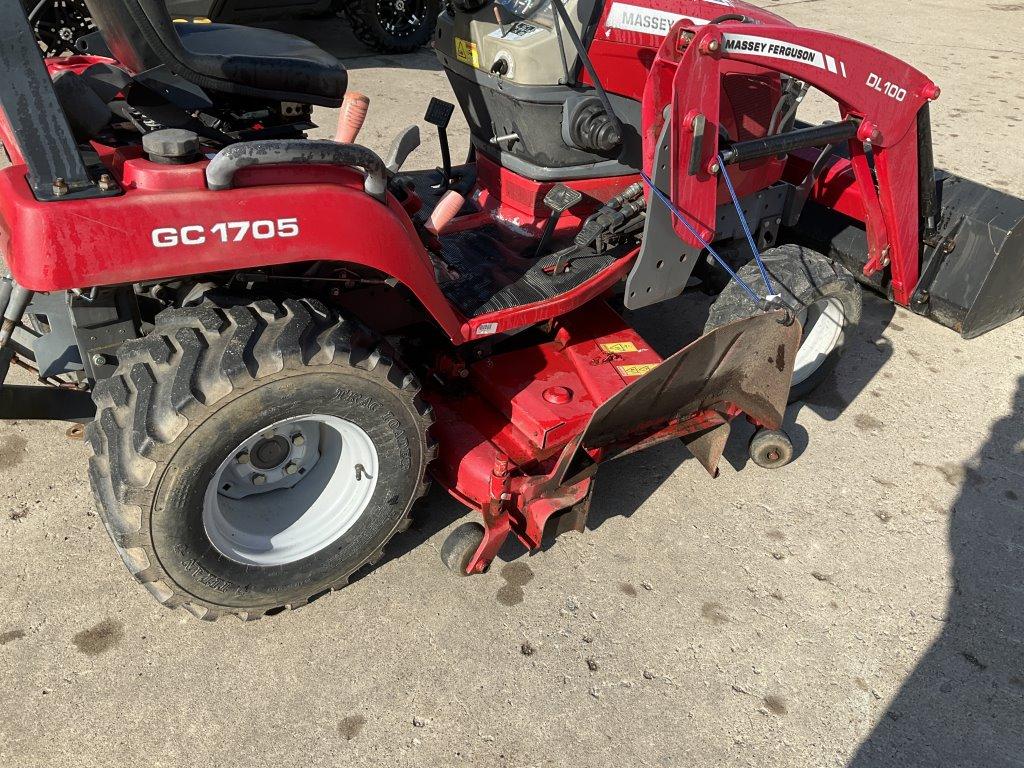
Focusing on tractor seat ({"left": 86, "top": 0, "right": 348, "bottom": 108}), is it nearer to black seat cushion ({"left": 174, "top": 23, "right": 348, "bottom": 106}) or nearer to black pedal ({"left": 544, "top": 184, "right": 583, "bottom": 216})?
black seat cushion ({"left": 174, "top": 23, "right": 348, "bottom": 106})

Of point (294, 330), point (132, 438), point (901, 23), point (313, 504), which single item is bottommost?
point (901, 23)

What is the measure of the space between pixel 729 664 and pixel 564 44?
2.23 metres

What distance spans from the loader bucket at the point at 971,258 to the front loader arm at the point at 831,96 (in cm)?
11

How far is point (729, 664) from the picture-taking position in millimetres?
2783

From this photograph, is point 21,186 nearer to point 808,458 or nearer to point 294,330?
point 294,330

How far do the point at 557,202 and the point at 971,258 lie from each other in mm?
2093

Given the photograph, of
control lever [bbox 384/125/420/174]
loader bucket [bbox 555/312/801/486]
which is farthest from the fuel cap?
loader bucket [bbox 555/312/801/486]

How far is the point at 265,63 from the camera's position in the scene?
103 inches

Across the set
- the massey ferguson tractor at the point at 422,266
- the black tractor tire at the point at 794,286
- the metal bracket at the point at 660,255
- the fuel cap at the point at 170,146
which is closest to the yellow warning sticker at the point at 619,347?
the massey ferguson tractor at the point at 422,266

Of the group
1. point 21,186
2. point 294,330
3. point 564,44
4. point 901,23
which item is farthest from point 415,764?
point 901,23

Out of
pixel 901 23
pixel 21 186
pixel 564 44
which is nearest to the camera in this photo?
pixel 21 186

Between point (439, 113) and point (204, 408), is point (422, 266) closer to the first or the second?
point (204, 408)

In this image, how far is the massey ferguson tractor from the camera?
2215 millimetres

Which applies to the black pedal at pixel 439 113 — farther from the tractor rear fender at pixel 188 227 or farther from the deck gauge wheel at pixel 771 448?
the deck gauge wheel at pixel 771 448
